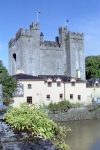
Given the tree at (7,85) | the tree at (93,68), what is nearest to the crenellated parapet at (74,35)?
the tree at (93,68)

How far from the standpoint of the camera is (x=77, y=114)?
123 ft

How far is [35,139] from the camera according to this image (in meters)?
2.88

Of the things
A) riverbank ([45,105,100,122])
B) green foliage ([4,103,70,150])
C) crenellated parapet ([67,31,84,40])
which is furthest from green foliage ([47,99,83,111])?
green foliage ([4,103,70,150])

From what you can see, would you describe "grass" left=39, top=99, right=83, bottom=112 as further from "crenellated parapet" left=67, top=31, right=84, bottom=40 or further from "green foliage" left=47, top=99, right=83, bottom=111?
"crenellated parapet" left=67, top=31, right=84, bottom=40

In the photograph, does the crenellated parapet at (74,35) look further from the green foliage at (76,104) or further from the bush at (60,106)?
the bush at (60,106)

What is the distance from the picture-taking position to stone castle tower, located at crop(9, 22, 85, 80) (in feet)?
167

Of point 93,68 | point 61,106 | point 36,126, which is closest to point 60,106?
point 61,106

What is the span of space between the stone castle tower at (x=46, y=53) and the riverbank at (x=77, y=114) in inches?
655

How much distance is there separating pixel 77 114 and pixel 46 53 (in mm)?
23176

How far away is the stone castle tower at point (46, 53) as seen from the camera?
167 ft

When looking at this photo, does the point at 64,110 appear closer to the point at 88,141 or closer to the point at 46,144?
the point at 88,141

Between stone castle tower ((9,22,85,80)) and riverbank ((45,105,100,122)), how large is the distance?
16.6m

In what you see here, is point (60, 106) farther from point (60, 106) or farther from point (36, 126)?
point (36, 126)

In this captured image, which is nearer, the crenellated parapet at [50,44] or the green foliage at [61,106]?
the green foliage at [61,106]
